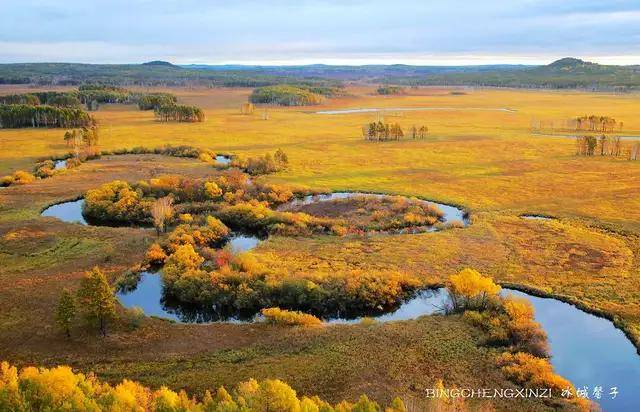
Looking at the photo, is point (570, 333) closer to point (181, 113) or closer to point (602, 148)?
point (602, 148)

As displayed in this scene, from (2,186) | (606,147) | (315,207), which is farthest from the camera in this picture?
(606,147)

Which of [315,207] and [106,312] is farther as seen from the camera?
[315,207]

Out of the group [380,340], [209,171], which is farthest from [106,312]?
[209,171]

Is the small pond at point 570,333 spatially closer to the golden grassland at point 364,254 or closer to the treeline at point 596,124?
the golden grassland at point 364,254

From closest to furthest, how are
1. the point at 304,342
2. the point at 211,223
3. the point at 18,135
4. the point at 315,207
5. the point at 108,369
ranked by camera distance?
the point at 108,369
the point at 304,342
the point at 211,223
the point at 315,207
the point at 18,135

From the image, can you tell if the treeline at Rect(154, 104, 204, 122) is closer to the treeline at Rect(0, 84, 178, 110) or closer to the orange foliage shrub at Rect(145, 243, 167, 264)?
the treeline at Rect(0, 84, 178, 110)

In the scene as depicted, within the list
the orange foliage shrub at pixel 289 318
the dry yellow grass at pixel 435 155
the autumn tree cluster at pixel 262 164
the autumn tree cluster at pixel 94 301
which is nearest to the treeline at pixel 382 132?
the dry yellow grass at pixel 435 155

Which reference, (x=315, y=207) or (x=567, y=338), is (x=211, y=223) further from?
(x=567, y=338)
